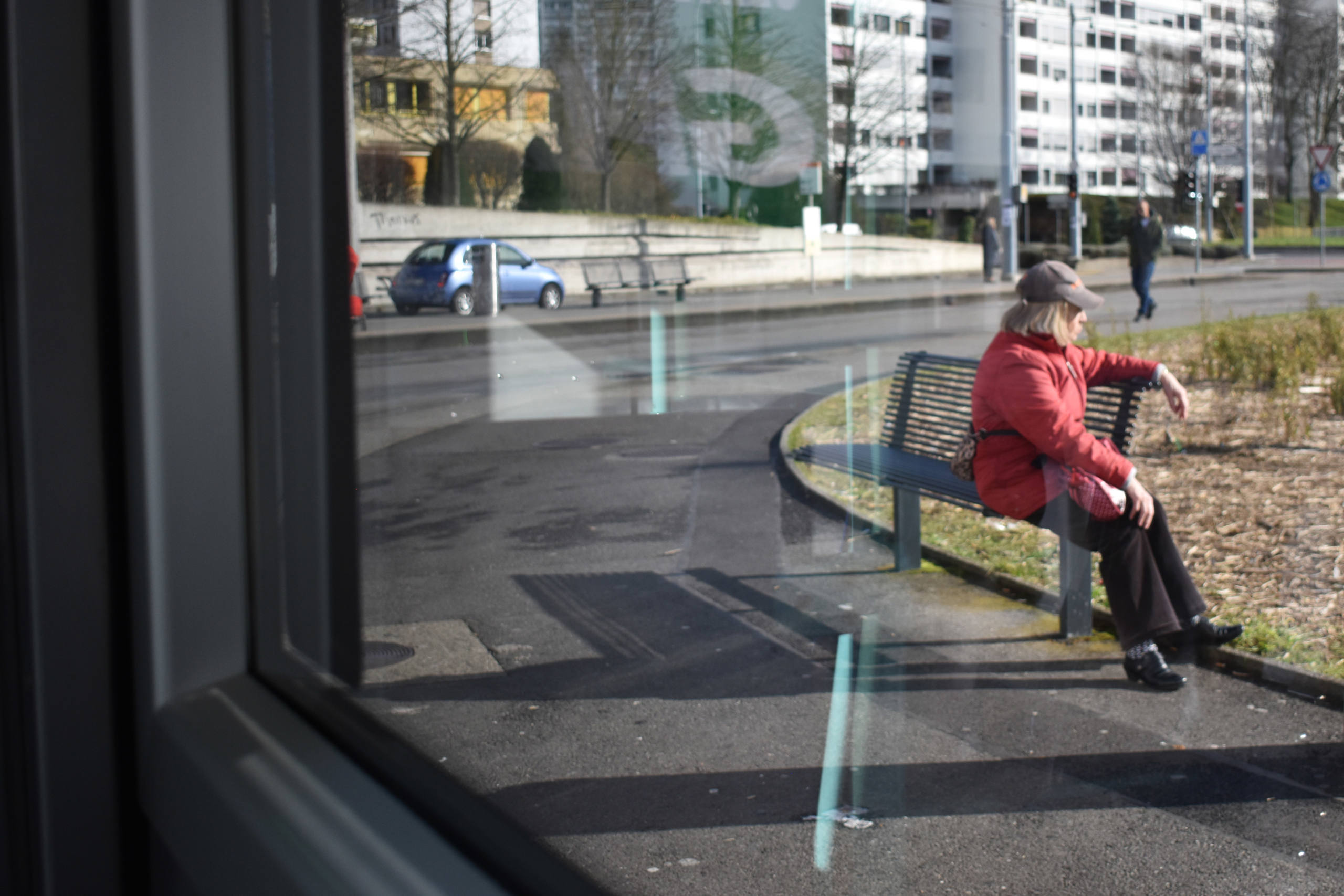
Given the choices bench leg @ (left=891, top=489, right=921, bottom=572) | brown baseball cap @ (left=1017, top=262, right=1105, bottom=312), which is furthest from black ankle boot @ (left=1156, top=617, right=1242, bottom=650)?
bench leg @ (left=891, top=489, right=921, bottom=572)

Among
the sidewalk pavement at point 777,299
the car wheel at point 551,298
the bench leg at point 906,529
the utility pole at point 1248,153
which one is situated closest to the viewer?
the utility pole at point 1248,153

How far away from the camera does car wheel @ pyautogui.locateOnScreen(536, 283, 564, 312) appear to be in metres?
2.59

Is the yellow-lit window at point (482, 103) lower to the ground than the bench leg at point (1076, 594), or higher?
higher

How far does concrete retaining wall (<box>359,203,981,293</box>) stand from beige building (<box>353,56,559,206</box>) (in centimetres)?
5

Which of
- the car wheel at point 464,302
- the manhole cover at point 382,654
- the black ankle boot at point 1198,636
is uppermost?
the car wheel at point 464,302

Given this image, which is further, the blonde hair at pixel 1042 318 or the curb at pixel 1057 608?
the blonde hair at pixel 1042 318

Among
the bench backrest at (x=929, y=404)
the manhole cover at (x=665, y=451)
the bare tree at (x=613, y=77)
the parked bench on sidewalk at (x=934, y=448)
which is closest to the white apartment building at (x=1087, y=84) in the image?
the bare tree at (x=613, y=77)

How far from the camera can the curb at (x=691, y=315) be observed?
191 centimetres

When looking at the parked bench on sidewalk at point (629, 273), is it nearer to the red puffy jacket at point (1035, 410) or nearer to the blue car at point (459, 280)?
the blue car at point (459, 280)

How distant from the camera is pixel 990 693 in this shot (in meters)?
2.62

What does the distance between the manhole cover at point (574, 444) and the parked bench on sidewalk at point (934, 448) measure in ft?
2.68

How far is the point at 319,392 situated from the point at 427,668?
71 cm

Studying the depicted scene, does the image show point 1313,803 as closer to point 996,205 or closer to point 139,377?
point 996,205

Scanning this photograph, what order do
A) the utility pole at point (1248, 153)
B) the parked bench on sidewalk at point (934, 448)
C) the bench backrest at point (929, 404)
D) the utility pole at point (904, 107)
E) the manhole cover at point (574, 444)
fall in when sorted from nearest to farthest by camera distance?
the utility pole at point (1248, 153) → the utility pole at point (904, 107) → the parked bench on sidewalk at point (934, 448) → the bench backrest at point (929, 404) → the manhole cover at point (574, 444)
